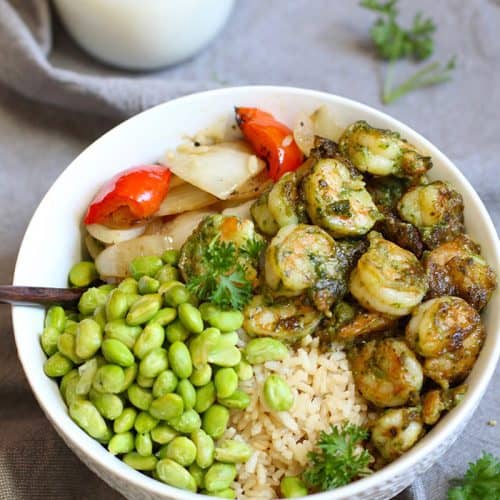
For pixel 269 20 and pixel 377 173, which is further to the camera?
pixel 269 20

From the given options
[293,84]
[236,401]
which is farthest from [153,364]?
[293,84]

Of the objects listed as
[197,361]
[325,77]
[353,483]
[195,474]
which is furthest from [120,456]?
[325,77]

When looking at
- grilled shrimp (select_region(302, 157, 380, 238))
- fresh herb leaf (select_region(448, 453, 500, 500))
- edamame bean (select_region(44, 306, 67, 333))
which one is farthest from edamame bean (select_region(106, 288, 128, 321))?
fresh herb leaf (select_region(448, 453, 500, 500))

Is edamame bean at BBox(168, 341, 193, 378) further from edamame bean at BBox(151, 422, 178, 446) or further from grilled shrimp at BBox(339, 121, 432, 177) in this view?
grilled shrimp at BBox(339, 121, 432, 177)

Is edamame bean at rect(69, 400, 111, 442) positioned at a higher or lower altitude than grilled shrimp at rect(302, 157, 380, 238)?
lower

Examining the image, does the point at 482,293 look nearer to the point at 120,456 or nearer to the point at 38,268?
the point at 120,456

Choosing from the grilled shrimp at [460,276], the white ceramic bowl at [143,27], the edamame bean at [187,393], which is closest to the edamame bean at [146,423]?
the edamame bean at [187,393]

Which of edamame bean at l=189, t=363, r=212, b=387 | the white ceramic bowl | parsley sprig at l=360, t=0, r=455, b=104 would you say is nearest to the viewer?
edamame bean at l=189, t=363, r=212, b=387
